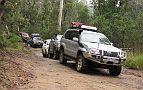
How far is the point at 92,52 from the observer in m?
15.7

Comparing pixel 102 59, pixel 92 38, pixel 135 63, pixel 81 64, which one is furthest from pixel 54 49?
pixel 102 59

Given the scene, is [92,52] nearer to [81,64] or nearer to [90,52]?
[90,52]

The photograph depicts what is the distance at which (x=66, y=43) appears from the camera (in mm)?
19125

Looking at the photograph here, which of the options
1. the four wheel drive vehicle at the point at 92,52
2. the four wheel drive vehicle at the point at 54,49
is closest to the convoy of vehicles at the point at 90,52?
the four wheel drive vehicle at the point at 92,52

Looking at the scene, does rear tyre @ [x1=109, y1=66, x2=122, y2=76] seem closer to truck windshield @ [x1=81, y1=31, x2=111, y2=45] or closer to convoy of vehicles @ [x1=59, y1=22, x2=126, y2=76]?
convoy of vehicles @ [x1=59, y1=22, x2=126, y2=76]

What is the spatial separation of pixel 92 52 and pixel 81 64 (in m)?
0.82

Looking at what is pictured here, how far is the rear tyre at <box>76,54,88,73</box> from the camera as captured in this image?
15828 mm

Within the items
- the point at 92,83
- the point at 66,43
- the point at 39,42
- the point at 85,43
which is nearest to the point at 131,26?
the point at 39,42

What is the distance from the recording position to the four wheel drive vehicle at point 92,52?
15.7 metres

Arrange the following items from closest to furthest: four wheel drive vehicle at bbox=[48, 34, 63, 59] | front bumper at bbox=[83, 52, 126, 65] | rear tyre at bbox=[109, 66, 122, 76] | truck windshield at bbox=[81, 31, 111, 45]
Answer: front bumper at bbox=[83, 52, 126, 65]
rear tyre at bbox=[109, 66, 122, 76]
truck windshield at bbox=[81, 31, 111, 45]
four wheel drive vehicle at bbox=[48, 34, 63, 59]

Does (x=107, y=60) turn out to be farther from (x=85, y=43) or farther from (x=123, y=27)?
(x=123, y=27)

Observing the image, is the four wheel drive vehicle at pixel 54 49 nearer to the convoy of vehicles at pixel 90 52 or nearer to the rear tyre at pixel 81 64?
the convoy of vehicles at pixel 90 52

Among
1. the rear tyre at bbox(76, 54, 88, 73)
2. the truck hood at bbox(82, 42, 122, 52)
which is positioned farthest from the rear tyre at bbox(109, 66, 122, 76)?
the rear tyre at bbox(76, 54, 88, 73)

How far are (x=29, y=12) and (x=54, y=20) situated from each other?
6986mm
